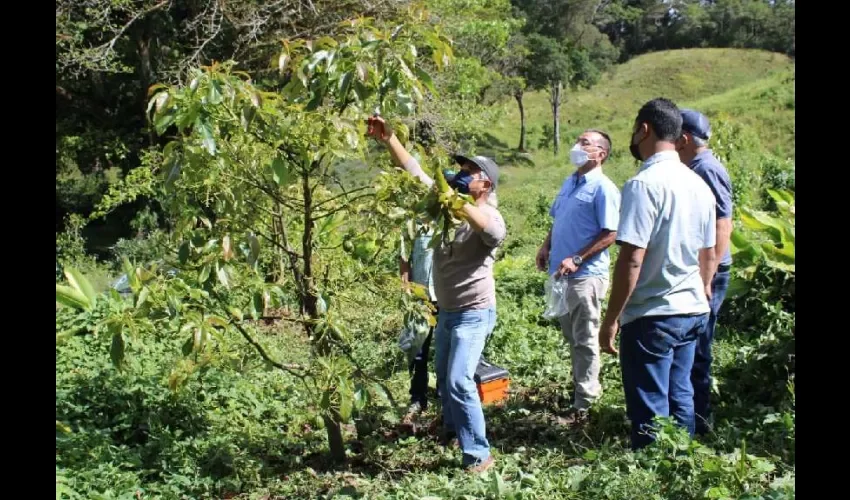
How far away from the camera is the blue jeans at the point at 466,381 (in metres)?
3.82

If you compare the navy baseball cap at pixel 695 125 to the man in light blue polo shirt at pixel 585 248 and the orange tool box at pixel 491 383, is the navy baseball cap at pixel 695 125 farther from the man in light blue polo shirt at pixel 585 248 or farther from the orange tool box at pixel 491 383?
the orange tool box at pixel 491 383

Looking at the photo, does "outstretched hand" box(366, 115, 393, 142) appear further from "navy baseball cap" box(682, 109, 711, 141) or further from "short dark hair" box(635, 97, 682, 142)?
"navy baseball cap" box(682, 109, 711, 141)

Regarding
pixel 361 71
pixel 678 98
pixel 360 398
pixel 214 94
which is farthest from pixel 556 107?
pixel 214 94

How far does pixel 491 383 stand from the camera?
5102 mm

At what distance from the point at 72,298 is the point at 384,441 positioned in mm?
3870

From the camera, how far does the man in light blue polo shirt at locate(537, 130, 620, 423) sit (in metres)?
4.39

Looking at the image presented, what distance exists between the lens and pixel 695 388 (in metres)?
4.30

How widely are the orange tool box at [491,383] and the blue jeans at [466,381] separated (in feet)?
3.75

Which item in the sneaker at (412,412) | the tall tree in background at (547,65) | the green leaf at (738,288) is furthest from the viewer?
the tall tree in background at (547,65)

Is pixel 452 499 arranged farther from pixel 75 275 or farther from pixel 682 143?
pixel 75 275

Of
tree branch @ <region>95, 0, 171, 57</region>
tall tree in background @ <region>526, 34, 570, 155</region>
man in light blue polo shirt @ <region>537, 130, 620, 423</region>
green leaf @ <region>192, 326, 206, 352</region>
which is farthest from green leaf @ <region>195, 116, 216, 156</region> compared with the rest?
tall tree in background @ <region>526, 34, 570, 155</region>

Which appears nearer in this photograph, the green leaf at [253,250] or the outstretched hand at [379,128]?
the green leaf at [253,250]

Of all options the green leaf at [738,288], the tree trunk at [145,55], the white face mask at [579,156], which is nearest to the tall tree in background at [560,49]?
the tree trunk at [145,55]

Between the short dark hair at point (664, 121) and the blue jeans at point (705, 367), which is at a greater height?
the short dark hair at point (664, 121)
